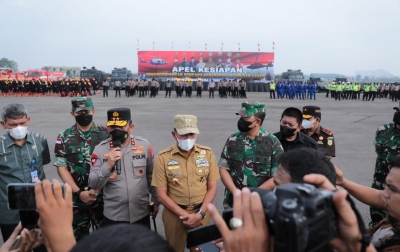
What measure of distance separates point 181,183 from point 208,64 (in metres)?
36.0

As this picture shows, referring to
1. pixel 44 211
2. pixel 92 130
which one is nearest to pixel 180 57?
pixel 92 130

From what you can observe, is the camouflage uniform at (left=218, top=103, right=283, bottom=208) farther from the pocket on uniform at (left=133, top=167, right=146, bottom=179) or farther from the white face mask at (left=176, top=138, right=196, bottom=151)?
the pocket on uniform at (left=133, top=167, right=146, bottom=179)

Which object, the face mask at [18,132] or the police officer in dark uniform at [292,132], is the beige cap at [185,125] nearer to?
the police officer in dark uniform at [292,132]

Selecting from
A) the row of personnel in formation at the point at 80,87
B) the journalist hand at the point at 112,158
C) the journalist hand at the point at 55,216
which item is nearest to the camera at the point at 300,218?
the journalist hand at the point at 55,216

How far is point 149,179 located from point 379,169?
8.13ft

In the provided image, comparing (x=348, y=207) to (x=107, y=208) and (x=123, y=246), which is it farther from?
(x=107, y=208)

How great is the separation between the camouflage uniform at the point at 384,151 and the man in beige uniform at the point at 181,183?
71.9 inches

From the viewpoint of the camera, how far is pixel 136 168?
321 cm

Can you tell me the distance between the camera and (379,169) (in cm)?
366

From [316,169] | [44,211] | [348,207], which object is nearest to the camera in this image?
[348,207]

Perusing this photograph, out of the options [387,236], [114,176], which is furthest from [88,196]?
[387,236]

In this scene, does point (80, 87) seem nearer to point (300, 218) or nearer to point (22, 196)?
point (22, 196)

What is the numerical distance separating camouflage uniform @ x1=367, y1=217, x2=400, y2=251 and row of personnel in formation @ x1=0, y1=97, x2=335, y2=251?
1.32 meters

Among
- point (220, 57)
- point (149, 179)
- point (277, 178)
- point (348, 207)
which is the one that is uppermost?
point (220, 57)
